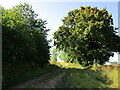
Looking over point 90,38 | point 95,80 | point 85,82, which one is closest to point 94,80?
point 95,80

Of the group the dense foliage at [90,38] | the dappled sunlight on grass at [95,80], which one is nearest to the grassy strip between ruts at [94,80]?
the dappled sunlight on grass at [95,80]

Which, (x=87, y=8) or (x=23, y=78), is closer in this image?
(x=23, y=78)

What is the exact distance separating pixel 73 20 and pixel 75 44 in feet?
21.1

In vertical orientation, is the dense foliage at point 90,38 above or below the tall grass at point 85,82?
above

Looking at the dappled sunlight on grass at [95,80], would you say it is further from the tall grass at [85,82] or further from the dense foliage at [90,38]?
the dense foliage at [90,38]

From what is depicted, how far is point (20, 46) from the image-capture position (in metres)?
10.0

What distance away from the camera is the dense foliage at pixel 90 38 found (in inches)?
809

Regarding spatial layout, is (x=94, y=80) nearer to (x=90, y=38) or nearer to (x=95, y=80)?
(x=95, y=80)

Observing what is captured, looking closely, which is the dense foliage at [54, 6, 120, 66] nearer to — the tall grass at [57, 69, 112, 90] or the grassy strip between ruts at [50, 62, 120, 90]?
the grassy strip between ruts at [50, 62, 120, 90]

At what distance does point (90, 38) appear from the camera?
75.3ft

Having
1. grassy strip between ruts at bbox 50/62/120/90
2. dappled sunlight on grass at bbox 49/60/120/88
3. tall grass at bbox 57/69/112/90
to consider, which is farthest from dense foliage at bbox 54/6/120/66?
tall grass at bbox 57/69/112/90

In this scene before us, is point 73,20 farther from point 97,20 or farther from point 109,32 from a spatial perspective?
point 109,32

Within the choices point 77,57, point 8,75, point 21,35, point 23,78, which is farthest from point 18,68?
point 77,57

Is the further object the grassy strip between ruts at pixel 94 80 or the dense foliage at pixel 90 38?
the dense foliage at pixel 90 38
